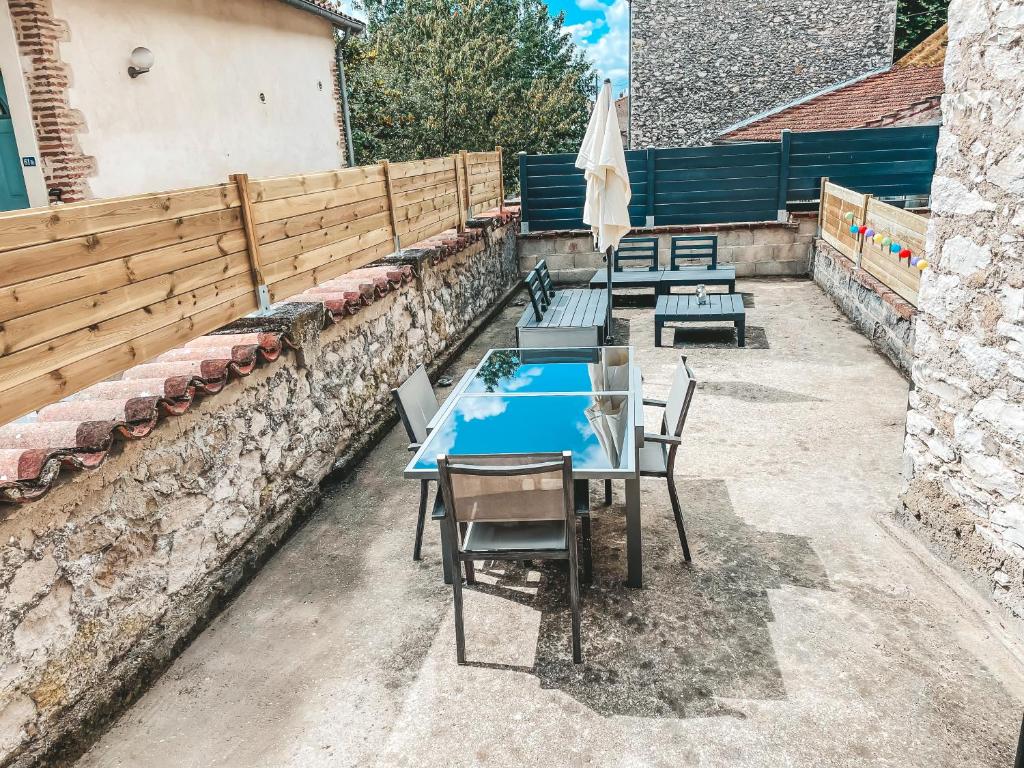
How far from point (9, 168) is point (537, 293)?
5.84 m

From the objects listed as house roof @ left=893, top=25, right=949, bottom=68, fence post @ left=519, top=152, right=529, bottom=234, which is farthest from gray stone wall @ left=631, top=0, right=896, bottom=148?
fence post @ left=519, top=152, right=529, bottom=234

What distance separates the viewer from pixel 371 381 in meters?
5.85

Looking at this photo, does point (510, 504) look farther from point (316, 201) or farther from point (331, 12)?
point (331, 12)

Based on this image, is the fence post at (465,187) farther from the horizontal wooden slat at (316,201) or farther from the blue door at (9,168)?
the blue door at (9,168)

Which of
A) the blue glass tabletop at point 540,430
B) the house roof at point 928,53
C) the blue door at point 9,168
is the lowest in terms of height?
the blue glass tabletop at point 540,430

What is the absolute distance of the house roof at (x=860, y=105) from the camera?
13.7 metres

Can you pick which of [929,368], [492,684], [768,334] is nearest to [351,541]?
[492,684]

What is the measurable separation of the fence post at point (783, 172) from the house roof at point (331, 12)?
8179 millimetres

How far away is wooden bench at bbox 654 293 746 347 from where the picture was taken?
312 inches

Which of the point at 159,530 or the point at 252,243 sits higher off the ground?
the point at 252,243

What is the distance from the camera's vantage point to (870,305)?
313 inches

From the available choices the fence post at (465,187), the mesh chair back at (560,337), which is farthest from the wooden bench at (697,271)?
the mesh chair back at (560,337)

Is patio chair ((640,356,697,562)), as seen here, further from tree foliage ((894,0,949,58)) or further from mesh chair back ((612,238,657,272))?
tree foliage ((894,0,949,58))

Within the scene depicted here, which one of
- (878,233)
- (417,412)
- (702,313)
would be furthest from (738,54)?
(417,412)
